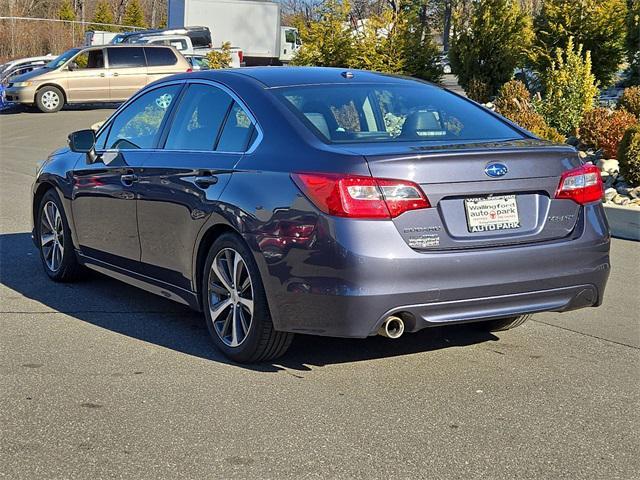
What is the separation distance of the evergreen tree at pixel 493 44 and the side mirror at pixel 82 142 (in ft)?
40.1

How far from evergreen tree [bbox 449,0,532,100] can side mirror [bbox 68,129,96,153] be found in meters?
12.2

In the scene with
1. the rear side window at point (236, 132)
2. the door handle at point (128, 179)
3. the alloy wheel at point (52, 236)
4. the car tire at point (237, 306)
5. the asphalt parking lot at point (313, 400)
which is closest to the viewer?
the asphalt parking lot at point (313, 400)

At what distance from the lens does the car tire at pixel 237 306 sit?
5.28 meters

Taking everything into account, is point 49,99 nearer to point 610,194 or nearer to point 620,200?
point 610,194

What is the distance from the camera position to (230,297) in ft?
18.2

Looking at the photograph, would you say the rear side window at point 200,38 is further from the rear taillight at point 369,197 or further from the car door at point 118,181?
the rear taillight at point 369,197

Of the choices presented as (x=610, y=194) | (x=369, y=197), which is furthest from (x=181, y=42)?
(x=369, y=197)

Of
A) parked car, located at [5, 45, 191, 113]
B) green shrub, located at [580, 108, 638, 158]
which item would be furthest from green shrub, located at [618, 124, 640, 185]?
parked car, located at [5, 45, 191, 113]

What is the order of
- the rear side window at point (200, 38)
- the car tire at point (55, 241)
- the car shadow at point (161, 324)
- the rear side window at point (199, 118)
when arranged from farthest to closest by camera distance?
1. the rear side window at point (200, 38)
2. the car tire at point (55, 241)
3. the rear side window at point (199, 118)
4. the car shadow at point (161, 324)

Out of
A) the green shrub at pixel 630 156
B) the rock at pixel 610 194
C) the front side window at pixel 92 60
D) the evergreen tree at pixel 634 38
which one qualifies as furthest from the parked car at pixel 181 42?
the rock at pixel 610 194

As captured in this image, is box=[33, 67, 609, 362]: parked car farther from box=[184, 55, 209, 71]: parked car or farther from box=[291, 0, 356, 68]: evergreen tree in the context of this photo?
box=[184, 55, 209, 71]: parked car

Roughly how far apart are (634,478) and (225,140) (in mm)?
2911

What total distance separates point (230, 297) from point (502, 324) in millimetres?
1794

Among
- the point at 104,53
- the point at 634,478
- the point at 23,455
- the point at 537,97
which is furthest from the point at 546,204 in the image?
the point at 104,53
